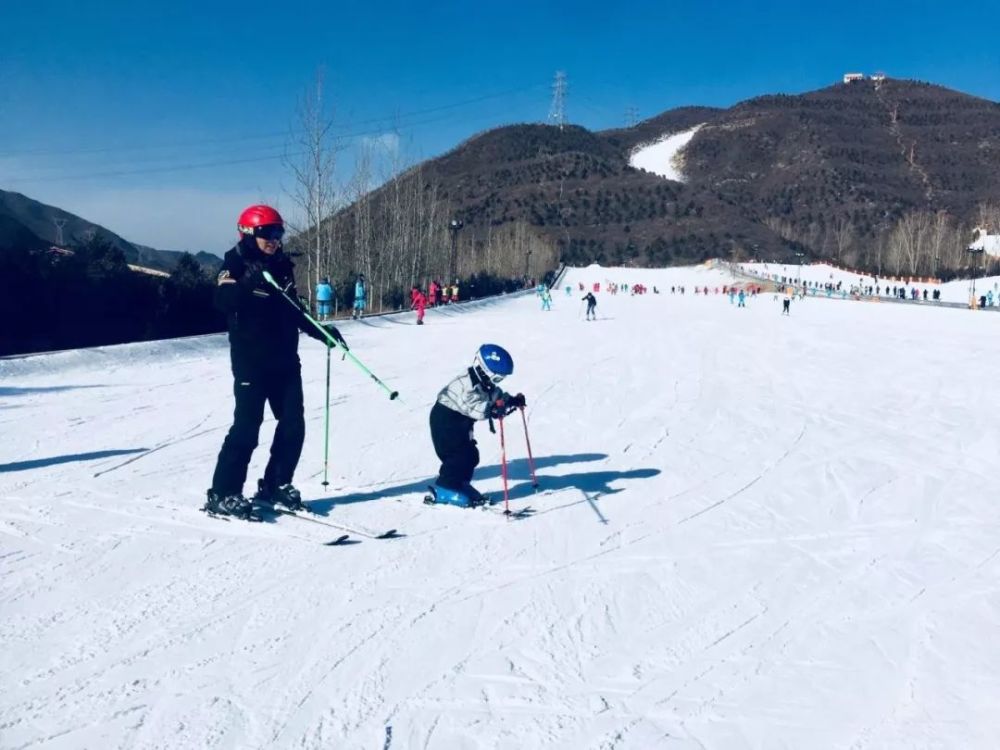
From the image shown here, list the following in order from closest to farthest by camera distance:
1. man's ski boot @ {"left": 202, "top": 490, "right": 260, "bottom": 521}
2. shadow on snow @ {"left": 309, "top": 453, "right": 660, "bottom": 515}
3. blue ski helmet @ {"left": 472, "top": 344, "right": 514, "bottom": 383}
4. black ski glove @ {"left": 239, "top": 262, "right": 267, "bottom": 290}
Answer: black ski glove @ {"left": 239, "top": 262, "right": 267, "bottom": 290}
man's ski boot @ {"left": 202, "top": 490, "right": 260, "bottom": 521}
blue ski helmet @ {"left": 472, "top": 344, "right": 514, "bottom": 383}
shadow on snow @ {"left": 309, "top": 453, "right": 660, "bottom": 515}

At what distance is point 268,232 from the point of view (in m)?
5.30

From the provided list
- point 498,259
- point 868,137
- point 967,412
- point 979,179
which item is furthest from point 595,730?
point 868,137

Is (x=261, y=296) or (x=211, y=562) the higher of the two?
(x=261, y=296)

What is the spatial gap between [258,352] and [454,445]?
5.13 feet

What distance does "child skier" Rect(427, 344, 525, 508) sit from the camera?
5961mm

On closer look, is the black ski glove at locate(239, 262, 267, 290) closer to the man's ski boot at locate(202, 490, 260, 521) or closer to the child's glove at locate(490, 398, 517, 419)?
the man's ski boot at locate(202, 490, 260, 521)

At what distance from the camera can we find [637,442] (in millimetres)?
9031

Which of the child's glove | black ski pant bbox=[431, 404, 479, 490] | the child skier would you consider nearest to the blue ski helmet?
the child skier

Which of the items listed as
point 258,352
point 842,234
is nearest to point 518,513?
point 258,352

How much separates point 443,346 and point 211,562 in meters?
15.4

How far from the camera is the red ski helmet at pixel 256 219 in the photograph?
17.3 feet

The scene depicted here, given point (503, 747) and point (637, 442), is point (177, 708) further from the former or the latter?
point (637, 442)

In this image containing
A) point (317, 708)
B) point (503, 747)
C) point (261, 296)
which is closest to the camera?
point (503, 747)

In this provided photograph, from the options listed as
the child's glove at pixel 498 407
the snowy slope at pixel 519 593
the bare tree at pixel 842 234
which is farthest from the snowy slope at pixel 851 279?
the child's glove at pixel 498 407
